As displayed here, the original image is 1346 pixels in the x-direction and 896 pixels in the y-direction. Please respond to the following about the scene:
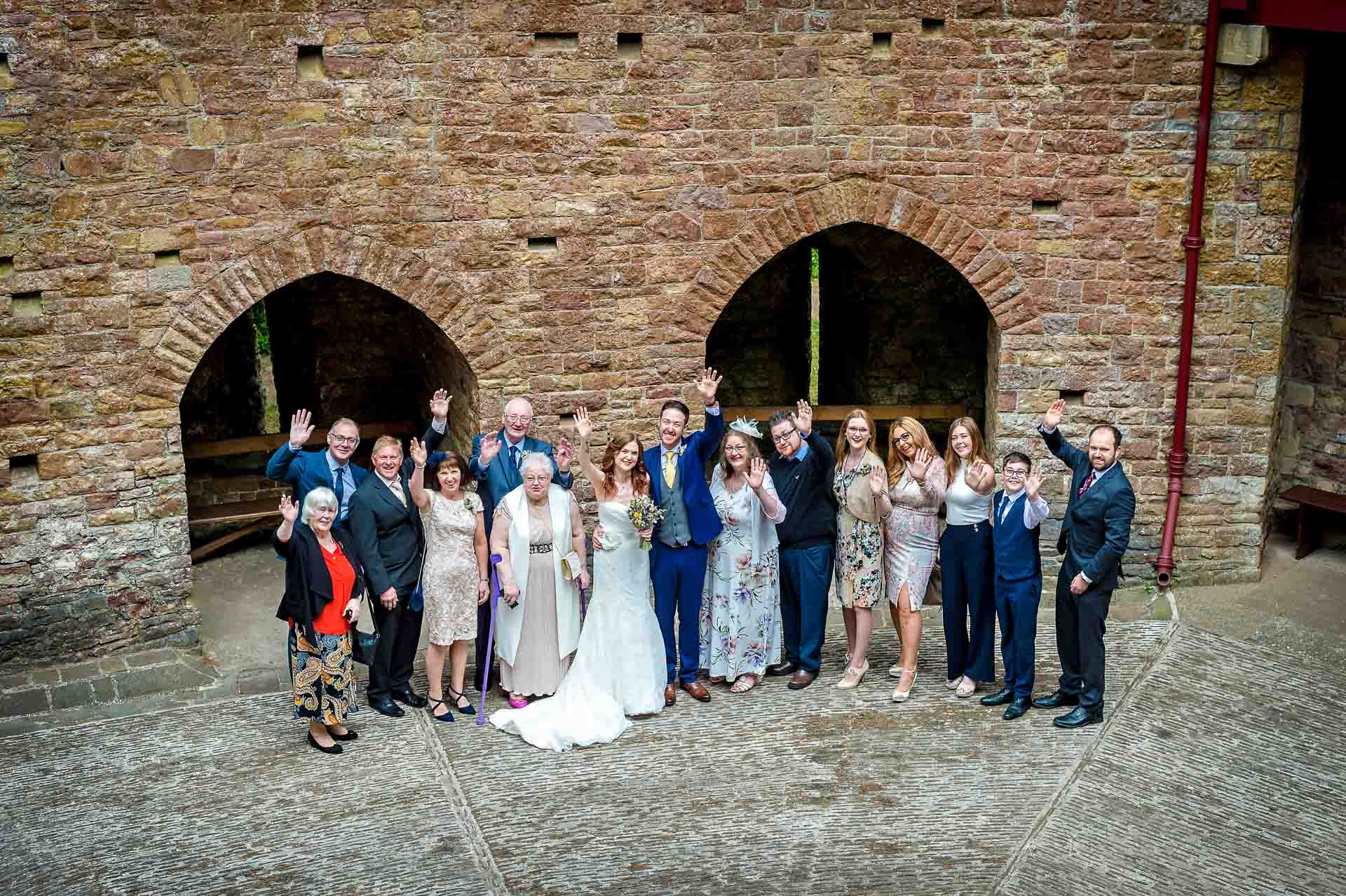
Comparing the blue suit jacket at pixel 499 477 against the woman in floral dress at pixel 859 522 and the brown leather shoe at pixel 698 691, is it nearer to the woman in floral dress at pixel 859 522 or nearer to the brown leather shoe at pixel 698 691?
the brown leather shoe at pixel 698 691

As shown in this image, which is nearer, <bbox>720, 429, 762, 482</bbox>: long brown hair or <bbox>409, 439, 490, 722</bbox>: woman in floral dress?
<bbox>409, 439, 490, 722</bbox>: woman in floral dress

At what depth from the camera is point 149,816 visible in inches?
303

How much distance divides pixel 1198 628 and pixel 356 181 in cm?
629

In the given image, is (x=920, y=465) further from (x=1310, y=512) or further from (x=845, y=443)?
(x=1310, y=512)

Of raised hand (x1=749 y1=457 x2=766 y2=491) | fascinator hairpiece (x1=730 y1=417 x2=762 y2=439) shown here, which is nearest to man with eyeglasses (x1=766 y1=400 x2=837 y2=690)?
fascinator hairpiece (x1=730 y1=417 x2=762 y2=439)

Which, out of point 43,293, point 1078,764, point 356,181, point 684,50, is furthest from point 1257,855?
point 43,293

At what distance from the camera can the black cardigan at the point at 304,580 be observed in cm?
795

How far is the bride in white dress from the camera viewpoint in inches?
334

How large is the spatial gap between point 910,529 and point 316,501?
3379mm

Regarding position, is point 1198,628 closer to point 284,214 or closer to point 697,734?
point 697,734

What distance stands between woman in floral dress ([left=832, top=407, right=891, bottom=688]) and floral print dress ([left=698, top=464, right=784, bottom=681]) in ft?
1.30

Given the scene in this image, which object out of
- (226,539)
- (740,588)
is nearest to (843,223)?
(740,588)

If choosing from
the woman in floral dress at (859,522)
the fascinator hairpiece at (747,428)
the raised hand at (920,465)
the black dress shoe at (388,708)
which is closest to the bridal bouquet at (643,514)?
the fascinator hairpiece at (747,428)

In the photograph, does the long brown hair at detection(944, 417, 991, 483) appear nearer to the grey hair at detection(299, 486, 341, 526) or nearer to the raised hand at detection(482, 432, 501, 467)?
the raised hand at detection(482, 432, 501, 467)
